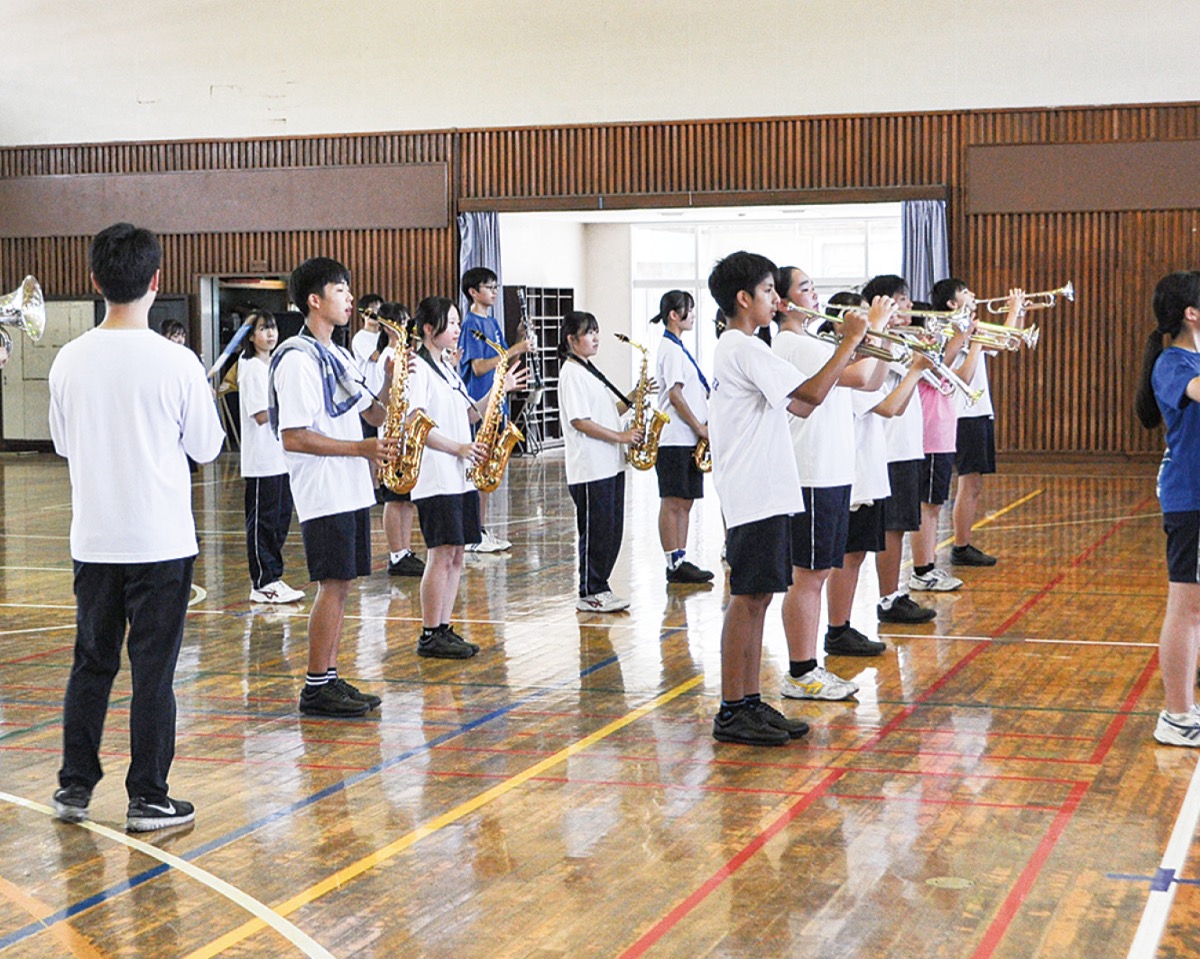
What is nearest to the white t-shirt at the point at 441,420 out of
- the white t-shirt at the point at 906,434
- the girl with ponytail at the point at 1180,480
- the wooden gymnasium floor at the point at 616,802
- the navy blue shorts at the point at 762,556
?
the wooden gymnasium floor at the point at 616,802

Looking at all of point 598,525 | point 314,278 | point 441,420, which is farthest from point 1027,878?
point 598,525

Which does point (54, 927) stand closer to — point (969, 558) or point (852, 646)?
point (852, 646)

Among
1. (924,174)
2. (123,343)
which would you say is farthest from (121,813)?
(924,174)

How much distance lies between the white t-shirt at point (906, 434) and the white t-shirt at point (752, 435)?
246 cm

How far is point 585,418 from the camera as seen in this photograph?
7879mm

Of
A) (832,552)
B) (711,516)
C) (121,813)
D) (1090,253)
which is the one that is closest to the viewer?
(121,813)

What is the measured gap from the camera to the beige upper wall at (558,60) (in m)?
16.2

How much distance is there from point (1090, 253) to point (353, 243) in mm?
8635

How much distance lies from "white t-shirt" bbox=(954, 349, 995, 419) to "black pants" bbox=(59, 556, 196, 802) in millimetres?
5170

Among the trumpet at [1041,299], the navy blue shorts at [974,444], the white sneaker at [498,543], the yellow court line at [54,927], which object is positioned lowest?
the yellow court line at [54,927]

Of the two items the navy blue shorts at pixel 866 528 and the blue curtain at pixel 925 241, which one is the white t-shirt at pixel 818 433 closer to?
the navy blue shorts at pixel 866 528

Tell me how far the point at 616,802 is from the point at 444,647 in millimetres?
2348

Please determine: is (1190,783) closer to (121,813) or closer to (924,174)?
(121,813)

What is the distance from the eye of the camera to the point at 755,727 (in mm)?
5371
